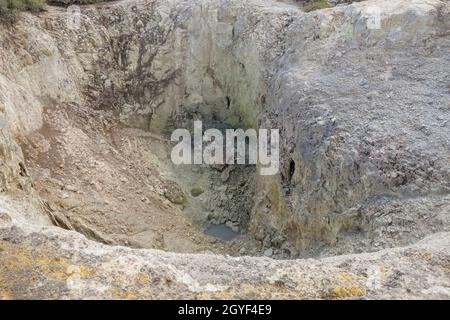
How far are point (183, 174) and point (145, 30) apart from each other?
18.5 feet

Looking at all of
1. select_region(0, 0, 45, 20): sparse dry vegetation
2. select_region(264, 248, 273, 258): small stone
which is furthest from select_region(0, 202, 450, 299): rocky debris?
select_region(0, 0, 45, 20): sparse dry vegetation

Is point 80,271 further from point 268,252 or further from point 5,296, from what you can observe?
point 268,252

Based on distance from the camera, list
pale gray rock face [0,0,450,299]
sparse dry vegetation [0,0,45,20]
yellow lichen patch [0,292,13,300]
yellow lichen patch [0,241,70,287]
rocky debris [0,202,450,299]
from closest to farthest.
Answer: yellow lichen patch [0,292,13,300] → rocky debris [0,202,450,299] → yellow lichen patch [0,241,70,287] → pale gray rock face [0,0,450,299] → sparse dry vegetation [0,0,45,20]

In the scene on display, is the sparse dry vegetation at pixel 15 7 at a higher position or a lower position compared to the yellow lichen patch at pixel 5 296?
higher

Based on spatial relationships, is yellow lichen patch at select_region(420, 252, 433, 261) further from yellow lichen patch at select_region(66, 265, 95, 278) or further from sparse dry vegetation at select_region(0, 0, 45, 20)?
sparse dry vegetation at select_region(0, 0, 45, 20)

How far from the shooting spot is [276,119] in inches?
482

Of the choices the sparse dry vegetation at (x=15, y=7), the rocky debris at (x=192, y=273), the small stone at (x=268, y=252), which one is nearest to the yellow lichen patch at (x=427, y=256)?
the rocky debris at (x=192, y=273)

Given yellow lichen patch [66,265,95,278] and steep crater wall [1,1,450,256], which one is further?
steep crater wall [1,1,450,256]

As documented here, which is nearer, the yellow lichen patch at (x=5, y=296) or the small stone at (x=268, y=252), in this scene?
the yellow lichen patch at (x=5, y=296)

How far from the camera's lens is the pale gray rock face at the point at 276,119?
546 centimetres

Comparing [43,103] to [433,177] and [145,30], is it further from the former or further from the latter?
[433,177]

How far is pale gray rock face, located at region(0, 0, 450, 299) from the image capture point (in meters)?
5.46

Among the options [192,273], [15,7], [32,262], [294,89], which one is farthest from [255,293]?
[15,7]

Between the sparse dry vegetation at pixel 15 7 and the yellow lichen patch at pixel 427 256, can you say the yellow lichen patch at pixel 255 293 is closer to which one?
the yellow lichen patch at pixel 427 256
